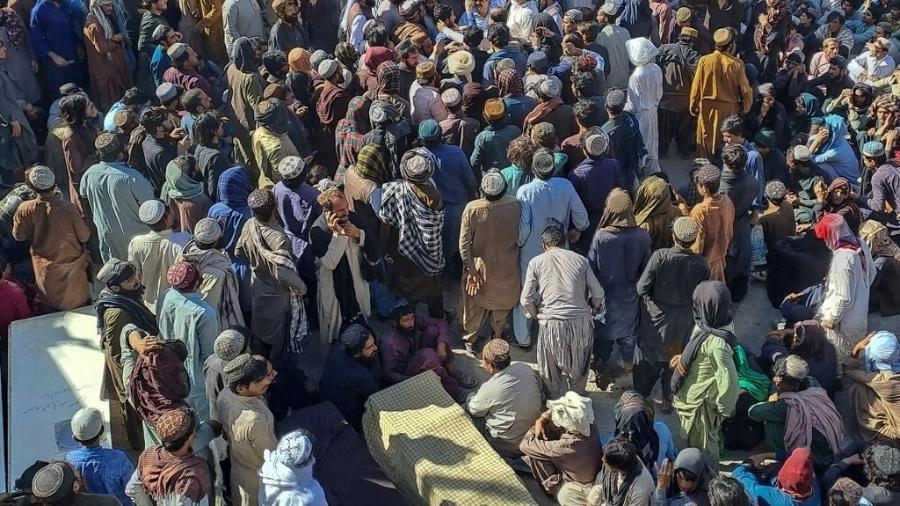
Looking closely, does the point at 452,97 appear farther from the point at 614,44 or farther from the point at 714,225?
the point at 614,44

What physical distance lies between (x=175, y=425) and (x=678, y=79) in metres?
6.09

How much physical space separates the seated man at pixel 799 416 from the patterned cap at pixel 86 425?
393 cm

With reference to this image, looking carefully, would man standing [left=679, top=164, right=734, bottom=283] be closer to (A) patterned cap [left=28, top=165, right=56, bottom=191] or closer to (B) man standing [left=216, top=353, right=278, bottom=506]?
(B) man standing [left=216, top=353, right=278, bottom=506]

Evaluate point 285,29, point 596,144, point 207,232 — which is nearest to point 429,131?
point 596,144

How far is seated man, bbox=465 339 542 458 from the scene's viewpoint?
5371mm

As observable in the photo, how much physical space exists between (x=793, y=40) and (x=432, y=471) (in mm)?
7082

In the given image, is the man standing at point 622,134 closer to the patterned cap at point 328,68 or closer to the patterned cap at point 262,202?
the patterned cap at point 328,68

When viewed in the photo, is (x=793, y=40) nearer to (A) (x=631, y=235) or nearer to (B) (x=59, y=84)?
(A) (x=631, y=235)

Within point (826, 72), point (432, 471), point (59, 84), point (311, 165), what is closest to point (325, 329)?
point (432, 471)

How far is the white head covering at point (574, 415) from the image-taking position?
16.3ft

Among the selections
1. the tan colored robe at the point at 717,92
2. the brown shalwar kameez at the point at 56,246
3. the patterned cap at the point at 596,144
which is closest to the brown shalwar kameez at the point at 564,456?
the patterned cap at the point at 596,144

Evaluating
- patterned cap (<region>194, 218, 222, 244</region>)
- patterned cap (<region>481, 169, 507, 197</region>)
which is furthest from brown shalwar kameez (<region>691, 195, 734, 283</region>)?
patterned cap (<region>194, 218, 222, 244</region>)

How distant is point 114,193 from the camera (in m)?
6.43

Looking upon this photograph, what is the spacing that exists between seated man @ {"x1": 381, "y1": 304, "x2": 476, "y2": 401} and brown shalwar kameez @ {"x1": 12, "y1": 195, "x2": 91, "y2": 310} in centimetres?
252
